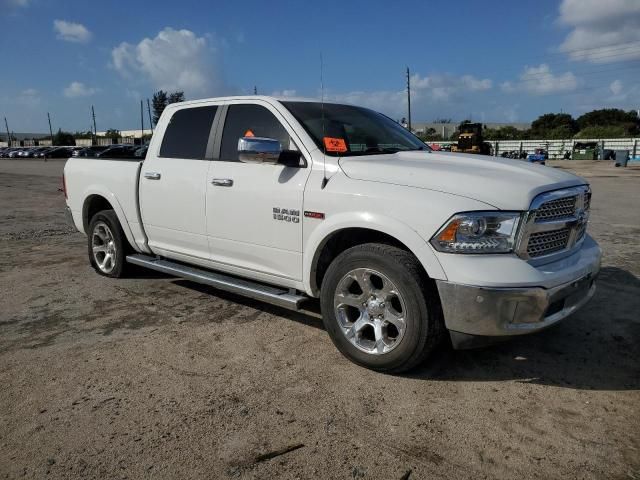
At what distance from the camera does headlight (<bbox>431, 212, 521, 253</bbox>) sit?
307cm

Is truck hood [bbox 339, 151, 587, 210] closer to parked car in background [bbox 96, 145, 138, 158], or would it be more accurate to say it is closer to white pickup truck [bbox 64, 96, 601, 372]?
white pickup truck [bbox 64, 96, 601, 372]

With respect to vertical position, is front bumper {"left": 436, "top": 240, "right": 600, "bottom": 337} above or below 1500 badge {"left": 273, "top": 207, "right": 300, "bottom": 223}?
below

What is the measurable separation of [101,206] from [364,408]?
14.7 feet

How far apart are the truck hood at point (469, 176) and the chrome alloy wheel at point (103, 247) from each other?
3340mm

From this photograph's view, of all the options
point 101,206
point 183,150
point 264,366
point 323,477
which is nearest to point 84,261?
point 101,206

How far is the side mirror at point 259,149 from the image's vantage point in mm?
3688

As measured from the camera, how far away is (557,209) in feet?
11.1

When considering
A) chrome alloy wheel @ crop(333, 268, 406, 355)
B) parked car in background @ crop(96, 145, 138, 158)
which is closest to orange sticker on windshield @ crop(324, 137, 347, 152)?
chrome alloy wheel @ crop(333, 268, 406, 355)

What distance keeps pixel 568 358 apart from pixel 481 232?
1435 millimetres

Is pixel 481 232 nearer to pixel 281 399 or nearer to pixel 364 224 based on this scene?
pixel 364 224

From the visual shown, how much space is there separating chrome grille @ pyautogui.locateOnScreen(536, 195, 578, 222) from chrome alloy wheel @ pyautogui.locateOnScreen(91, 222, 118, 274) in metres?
4.45

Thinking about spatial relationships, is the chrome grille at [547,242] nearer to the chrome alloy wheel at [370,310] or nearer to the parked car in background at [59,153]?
the chrome alloy wheel at [370,310]

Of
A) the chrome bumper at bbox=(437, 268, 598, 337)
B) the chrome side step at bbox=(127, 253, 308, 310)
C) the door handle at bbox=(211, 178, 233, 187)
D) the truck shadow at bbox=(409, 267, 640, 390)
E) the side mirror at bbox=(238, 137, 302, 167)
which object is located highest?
the side mirror at bbox=(238, 137, 302, 167)

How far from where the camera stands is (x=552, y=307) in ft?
10.6
